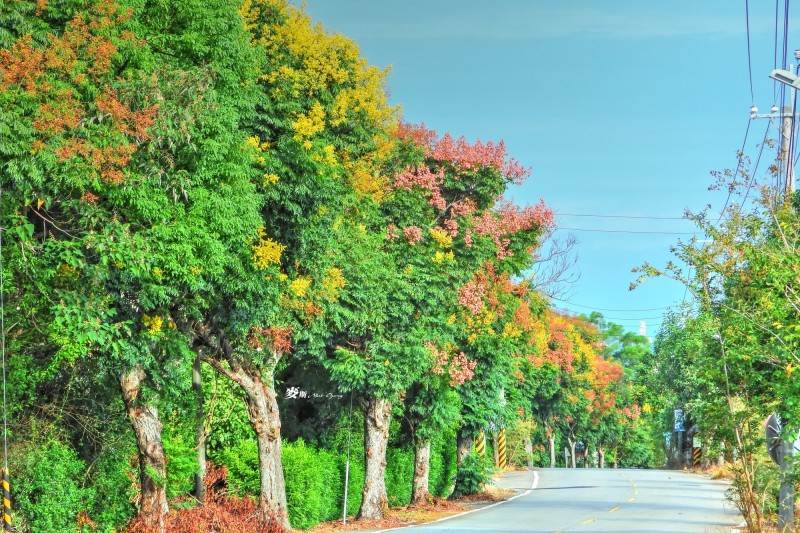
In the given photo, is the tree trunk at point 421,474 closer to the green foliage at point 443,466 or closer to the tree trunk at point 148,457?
the green foliage at point 443,466

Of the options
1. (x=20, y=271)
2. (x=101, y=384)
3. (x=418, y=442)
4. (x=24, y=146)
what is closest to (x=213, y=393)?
(x=101, y=384)

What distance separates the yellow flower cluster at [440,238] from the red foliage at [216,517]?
871 centimetres

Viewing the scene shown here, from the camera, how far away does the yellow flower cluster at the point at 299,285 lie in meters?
21.4

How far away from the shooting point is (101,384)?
20203mm

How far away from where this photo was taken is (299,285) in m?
21.5

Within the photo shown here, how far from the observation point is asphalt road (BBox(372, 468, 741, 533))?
25125 millimetres

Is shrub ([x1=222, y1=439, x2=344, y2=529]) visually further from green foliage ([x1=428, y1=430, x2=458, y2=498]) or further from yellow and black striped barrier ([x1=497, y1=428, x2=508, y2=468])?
yellow and black striped barrier ([x1=497, y1=428, x2=508, y2=468])

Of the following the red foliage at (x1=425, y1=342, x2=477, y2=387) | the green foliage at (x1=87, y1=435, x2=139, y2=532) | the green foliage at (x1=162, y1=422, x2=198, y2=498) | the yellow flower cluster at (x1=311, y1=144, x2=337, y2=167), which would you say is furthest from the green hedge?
the yellow flower cluster at (x1=311, y1=144, x2=337, y2=167)

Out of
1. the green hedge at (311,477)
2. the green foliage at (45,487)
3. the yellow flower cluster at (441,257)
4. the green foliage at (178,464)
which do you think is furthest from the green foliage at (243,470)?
the green foliage at (45,487)

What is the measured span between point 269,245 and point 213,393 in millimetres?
7870

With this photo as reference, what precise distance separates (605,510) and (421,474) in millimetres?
6463

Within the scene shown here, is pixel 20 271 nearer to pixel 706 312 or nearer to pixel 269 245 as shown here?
pixel 269 245

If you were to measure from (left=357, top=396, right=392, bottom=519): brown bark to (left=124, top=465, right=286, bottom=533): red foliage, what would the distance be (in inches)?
181

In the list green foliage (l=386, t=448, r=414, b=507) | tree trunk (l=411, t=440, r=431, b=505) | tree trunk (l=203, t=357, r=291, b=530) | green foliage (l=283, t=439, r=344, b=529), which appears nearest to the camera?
tree trunk (l=203, t=357, r=291, b=530)
